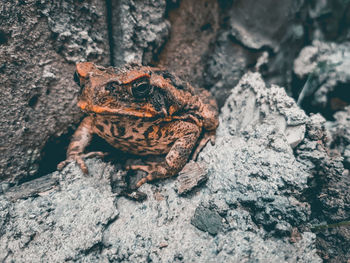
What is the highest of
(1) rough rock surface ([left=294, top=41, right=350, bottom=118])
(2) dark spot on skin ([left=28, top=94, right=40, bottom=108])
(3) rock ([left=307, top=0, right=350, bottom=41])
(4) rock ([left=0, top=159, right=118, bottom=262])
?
(3) rock ([left=307, top=0, right=350, bottom=41])

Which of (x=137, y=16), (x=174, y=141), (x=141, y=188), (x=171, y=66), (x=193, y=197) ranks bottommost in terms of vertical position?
(x=141, y=188)

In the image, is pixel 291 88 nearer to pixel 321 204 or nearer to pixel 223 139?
pixel 223 139

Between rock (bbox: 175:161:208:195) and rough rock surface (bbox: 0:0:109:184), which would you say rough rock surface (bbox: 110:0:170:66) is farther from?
rock (bbox: 175:161:208:195)

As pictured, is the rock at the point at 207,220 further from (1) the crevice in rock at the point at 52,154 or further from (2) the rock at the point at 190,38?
(1) the crevice in rock at the point at 52,154

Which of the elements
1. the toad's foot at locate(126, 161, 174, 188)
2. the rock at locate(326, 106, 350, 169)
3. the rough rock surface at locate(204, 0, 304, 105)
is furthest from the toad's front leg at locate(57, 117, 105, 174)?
the rock at locate(326, 106, 350, 169)

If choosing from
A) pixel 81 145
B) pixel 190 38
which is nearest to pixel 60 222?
pixel 81 145

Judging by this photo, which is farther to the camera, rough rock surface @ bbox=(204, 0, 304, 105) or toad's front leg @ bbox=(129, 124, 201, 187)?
rough rock surface @ bbox=(204, 0, 304, 105)

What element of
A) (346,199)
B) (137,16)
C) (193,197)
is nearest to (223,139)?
(193,197)
